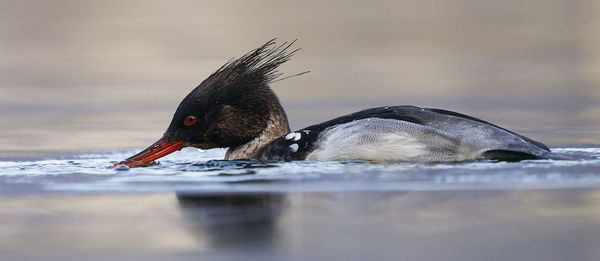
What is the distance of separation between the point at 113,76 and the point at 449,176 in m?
8.48

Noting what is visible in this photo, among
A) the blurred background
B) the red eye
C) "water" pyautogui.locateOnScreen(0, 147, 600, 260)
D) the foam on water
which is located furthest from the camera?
the blurred background

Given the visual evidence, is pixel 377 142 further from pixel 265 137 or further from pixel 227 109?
pixel 227 109

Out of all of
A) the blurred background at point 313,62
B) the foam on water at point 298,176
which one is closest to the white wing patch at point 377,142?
the foam on water at point 298,176

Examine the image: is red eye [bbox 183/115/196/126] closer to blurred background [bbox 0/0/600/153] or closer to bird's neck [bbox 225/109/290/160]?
bird's neck [bbox 225/109/290/160]

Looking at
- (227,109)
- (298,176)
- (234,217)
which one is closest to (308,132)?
(227,109)

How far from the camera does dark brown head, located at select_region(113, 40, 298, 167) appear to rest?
8.48 m

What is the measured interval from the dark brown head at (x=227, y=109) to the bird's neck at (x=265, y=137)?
2 centimetres

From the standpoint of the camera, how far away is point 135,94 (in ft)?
41.7

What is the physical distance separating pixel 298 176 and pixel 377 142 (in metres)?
0.94

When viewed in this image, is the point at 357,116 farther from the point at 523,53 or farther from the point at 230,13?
the point at 230,13

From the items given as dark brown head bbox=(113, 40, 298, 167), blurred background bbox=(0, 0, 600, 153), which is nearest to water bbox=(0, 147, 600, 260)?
dark brown head bbox=(113, 40, 298, 167)

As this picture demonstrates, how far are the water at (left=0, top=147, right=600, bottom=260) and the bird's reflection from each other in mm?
10

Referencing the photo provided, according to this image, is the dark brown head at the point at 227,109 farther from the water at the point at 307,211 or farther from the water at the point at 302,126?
the water at the point at 307,211

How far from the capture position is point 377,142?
780 centimetres
